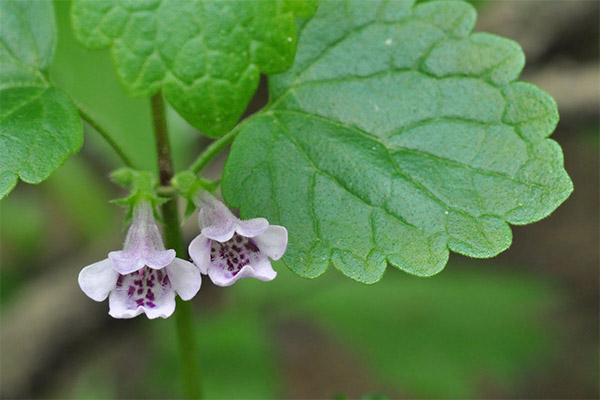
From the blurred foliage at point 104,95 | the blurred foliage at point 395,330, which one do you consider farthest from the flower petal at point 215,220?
the blurred foliage at point 104,95

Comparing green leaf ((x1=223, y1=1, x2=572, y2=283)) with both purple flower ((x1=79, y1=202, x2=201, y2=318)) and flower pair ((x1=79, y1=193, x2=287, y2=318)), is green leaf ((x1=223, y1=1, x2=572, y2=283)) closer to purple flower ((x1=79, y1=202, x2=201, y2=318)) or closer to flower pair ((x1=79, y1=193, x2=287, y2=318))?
flower pair ((x1=79, y1=193, x2=287, y2=318))

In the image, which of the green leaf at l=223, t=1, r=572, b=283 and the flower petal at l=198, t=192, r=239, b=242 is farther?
the green leaf at l=223, t=1, r=572, b=283

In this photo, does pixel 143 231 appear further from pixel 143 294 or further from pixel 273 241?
pixel 273 241

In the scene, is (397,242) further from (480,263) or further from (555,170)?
(480,263)

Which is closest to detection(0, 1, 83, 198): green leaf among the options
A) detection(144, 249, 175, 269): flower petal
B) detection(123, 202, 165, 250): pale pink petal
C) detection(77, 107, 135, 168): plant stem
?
detection(77, 107, 135, 168): plant stem

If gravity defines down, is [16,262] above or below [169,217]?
below

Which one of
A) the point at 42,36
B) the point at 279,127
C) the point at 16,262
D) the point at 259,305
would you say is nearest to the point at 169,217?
the point at 279,127

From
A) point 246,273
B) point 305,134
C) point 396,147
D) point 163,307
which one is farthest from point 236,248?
point 396,147
